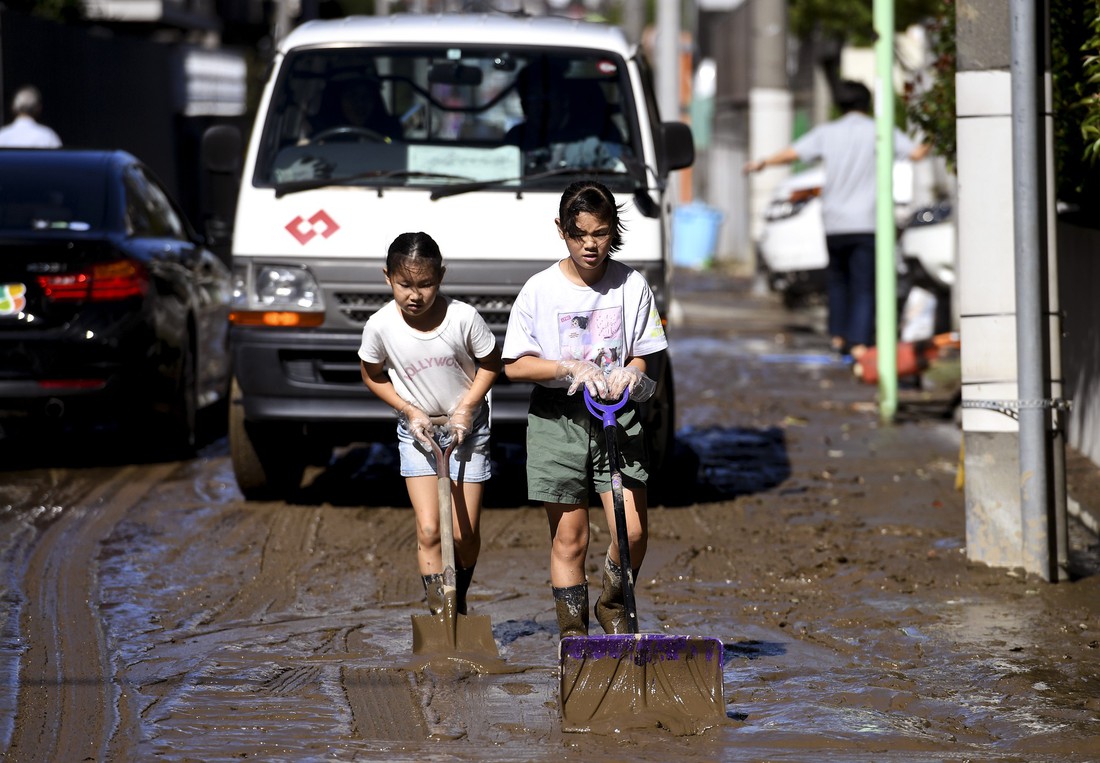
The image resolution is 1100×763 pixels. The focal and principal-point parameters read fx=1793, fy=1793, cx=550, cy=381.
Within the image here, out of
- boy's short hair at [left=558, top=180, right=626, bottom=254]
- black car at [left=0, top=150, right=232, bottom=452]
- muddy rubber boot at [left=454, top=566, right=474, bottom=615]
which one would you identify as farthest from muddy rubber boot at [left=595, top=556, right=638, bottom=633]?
black car at [left=0, top=150, right=232, bottom=452]

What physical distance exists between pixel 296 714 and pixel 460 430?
1111 mm

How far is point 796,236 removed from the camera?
17.5 metres

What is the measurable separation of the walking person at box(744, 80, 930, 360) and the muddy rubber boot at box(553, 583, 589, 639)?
803 cm

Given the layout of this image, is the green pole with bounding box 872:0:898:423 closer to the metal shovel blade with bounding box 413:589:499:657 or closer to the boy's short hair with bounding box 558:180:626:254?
the metal shovel blade with bounding box 413:589:499:657

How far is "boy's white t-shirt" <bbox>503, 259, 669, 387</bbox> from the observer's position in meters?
5.55

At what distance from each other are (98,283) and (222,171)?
112 cm

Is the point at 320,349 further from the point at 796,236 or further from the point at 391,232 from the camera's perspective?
the point at 796,236

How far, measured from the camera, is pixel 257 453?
8.69m

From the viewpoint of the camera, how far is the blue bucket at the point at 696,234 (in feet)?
90.2

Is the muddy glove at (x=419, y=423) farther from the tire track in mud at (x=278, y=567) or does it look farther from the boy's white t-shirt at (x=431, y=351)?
the tire track in mud at (x=278, y=567)

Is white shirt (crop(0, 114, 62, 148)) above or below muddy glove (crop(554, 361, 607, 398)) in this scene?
above

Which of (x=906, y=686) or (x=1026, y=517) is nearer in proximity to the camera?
(x=906, y=686)

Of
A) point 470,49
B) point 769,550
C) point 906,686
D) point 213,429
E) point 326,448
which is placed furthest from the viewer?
point 213,429

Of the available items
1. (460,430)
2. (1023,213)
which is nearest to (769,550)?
(1023,213)
